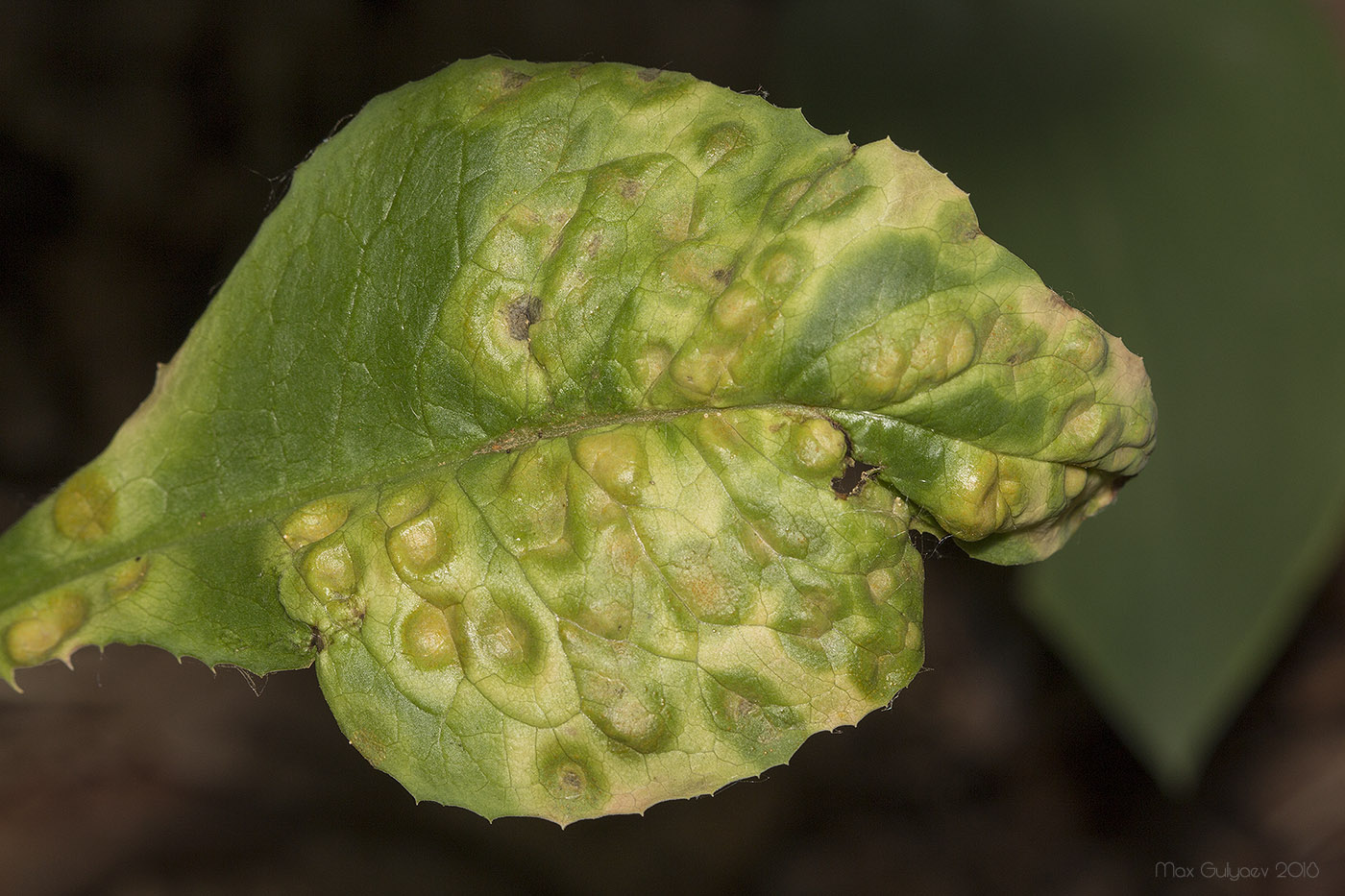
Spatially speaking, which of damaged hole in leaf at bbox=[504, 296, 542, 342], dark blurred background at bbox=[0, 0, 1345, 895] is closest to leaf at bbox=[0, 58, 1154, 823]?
damaged hole in leaf at bbox=[504, 296, 542, 342]

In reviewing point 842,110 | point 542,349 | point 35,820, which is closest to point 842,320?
point 542,349

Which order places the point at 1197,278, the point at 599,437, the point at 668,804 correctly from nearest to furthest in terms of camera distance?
the point at 599,437
the point at 1197,278
the point at 668,804

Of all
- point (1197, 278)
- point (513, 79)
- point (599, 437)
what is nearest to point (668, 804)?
point (1197, 278)

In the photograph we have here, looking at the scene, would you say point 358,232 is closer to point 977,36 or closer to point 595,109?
point 595,109

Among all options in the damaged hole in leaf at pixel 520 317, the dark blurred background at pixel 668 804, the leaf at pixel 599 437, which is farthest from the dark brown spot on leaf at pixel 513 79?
the dark blurred background at pixel 668 804

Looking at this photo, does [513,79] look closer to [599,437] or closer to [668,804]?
[599,437]

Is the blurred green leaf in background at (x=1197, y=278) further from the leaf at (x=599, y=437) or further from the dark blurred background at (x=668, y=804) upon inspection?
the leaf at (x=599, y=437)
